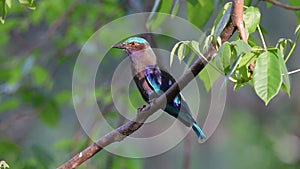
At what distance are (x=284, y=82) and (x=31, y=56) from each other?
10.1 feet

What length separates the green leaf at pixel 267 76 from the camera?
187 centimetres

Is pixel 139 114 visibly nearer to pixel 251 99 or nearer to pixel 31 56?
pixel 31 56

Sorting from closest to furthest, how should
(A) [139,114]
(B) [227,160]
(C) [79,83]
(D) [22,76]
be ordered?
(A) [139,114] < (D) [22,76] < (C) [79,83] < (B) [227,160]

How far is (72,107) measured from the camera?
6.23 m

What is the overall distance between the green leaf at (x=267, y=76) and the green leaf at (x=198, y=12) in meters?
0.76

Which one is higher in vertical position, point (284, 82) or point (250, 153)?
point (284, 82)

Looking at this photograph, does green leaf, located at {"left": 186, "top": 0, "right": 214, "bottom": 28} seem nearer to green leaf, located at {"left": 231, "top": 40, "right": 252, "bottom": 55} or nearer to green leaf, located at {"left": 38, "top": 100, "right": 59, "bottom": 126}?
green leaf, located at {"left": 231, "top": 40, "right": 252, "bottom": 55}

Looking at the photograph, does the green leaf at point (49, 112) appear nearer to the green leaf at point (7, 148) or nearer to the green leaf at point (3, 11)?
the green leaf at point (7, 148)

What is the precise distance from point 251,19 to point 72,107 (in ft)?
14.1

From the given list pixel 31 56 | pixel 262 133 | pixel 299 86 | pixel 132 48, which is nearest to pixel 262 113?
pixel 262 133

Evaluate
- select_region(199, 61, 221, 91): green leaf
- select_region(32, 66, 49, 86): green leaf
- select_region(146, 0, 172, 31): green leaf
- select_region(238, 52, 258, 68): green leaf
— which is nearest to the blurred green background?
select_region(32, 66, 49, 86): green leaf

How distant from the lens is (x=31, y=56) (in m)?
4.78

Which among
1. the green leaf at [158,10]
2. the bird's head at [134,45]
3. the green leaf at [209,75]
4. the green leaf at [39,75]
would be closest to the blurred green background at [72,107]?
the green leaf at [39,75]

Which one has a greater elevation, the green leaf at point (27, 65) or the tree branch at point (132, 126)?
the tree branch at point (132, 126)
